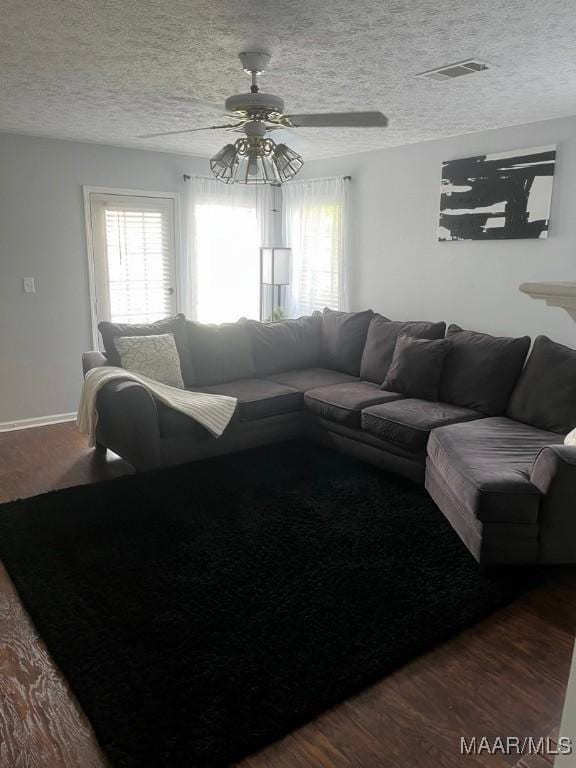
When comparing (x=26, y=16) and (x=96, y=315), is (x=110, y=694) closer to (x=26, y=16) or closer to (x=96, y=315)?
(x=26, y=16)

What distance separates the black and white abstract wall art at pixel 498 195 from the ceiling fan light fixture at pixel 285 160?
2.02 meters

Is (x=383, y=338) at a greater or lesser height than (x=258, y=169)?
lesser

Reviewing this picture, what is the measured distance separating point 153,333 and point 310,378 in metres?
1.34

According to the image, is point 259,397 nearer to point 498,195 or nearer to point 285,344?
point 285,344

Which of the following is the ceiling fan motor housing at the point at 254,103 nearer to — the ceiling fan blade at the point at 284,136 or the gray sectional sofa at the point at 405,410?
the ceiling fan blade at the point at 284,136

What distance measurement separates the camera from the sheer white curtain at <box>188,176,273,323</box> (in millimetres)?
5914

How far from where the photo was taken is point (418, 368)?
4.20 metres

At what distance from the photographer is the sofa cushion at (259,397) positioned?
13.9 feet

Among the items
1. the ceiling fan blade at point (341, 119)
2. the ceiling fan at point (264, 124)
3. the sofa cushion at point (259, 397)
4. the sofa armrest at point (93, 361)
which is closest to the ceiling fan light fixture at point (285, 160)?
the ceiling fan at point (264, 124)

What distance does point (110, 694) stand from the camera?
198 centimetres

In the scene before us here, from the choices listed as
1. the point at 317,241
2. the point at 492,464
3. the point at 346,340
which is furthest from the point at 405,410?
the point at 317,241

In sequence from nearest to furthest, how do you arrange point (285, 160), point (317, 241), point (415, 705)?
point (415, 705) < point (285, 160) < point (317, 241)

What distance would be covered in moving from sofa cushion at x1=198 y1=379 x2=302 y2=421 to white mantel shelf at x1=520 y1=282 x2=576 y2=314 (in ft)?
10.2

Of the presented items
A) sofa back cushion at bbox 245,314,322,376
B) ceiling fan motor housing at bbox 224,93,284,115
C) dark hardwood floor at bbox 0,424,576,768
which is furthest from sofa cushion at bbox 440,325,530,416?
ceiling fan motor housing at bbox 224,93,284,115
